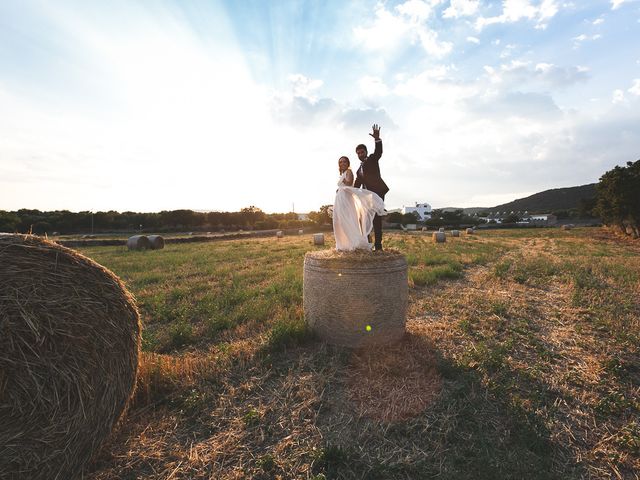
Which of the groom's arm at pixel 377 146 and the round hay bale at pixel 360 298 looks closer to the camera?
the round hay bale at pixel 360 298

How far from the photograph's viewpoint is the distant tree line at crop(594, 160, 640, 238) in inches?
1203

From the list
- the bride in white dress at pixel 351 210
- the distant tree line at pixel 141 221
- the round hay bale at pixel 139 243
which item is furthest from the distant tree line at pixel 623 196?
the distant tree line at pixel 141 221

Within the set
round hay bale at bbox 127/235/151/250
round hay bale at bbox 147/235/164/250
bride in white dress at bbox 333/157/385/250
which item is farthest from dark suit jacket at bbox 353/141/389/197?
round hay bale at bbox 147/235/164/250

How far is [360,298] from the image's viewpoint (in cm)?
520

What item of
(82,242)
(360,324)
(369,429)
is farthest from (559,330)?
(82,242)

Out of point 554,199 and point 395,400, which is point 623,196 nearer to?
point 395,400

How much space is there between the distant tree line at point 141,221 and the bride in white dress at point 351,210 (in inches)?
2376

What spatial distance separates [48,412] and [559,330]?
7.65m

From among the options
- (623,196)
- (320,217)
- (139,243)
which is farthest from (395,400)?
(320,217)

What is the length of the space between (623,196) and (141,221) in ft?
252

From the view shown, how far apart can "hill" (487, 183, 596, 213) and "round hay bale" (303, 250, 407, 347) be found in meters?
120

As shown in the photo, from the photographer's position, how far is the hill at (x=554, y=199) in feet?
368

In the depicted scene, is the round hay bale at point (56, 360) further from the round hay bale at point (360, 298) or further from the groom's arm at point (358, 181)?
the groom's arm at point (358, 181)

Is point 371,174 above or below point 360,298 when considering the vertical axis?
above
